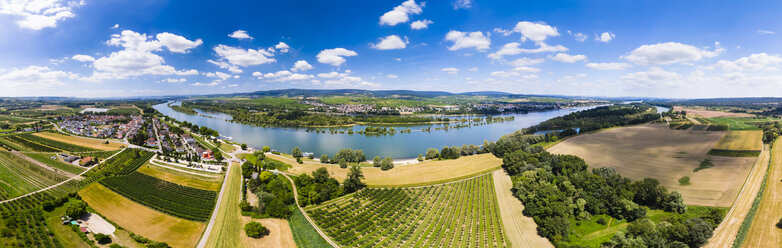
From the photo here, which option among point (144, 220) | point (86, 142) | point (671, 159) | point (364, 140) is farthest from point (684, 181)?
point (86, 142)

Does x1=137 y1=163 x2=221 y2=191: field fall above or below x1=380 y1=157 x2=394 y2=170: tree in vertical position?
below

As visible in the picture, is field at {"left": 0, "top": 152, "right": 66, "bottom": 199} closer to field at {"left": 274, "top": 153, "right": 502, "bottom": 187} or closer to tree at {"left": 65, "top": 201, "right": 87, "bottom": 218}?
tree at {"left": 65, "top": 201, "right": 87, "bottom": 218}

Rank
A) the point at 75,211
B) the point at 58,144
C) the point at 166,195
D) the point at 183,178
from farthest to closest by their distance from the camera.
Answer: the point at 58,144, the point at 183,178, the point at 166,195, the point at 75,211

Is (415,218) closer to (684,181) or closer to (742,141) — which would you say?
(684,181)

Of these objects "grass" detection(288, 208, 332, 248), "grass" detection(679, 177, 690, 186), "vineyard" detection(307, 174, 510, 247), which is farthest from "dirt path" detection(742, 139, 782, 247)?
"grass" detection(288, 208, 332, 248)

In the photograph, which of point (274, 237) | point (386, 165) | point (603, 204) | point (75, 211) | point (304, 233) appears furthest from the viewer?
point (386, 165)
